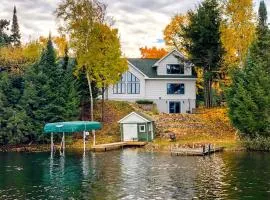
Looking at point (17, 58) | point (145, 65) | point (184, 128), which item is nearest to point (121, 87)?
point (145, 65)

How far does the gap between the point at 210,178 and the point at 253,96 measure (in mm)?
25176

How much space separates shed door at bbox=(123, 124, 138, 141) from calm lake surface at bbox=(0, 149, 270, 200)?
1147 cm

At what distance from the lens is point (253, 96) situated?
59.8m

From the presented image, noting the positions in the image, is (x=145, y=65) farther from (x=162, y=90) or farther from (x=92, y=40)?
(x=92, y=40)

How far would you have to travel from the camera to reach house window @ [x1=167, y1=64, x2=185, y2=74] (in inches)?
3236

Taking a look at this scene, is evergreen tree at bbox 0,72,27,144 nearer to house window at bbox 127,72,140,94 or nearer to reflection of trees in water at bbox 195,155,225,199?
house window at bbox 127,72,140,94

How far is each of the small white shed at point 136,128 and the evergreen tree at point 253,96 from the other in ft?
37.9

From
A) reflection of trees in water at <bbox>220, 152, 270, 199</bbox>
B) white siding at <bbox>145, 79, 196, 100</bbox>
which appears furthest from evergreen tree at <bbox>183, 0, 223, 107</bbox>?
reflection of trees in water at <bbox>220, 152, 270, 199</bbox>

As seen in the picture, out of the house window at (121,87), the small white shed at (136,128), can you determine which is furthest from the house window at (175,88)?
the small white shed at (136,128)

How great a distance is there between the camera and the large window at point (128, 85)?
264ft

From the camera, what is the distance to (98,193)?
31828 mm

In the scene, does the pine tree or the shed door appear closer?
the shed door

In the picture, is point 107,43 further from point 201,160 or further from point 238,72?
point 201,160

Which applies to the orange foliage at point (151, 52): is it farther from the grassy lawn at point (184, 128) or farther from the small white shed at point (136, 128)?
the small white shed at point (136, 128)
